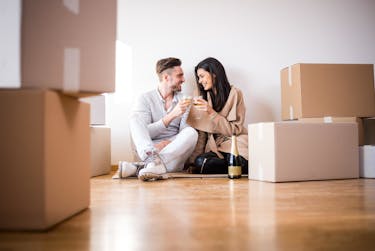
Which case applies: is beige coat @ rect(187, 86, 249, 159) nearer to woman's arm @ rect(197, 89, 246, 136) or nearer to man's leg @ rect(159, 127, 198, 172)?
woman's arm @ rect(197, 89, 246, 136)

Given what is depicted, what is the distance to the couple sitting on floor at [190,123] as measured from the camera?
2623 mm

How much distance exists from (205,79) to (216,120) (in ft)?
1.24

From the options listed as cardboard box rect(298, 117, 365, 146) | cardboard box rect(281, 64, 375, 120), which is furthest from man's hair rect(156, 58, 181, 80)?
cardboard box rect(298, 117, 365, 146)

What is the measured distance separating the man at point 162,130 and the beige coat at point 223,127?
128 millimetres

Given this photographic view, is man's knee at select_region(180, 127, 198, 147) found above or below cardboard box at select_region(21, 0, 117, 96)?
below

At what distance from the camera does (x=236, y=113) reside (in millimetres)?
2887

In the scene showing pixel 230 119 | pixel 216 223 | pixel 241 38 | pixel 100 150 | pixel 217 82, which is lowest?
pixel 216 223

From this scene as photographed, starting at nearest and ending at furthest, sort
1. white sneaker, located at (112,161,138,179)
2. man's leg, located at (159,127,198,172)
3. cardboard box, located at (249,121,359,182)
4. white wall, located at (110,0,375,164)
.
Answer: cardboard box, located at (249,121,359,182) < white sneaker, located at (112,161,138,179) < man's leg, located at (159,127,198,172) < white wall, located at (110,0,375,164)

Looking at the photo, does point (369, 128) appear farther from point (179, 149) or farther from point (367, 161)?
point (179, 149)

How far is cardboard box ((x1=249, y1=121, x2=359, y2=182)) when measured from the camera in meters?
2.27

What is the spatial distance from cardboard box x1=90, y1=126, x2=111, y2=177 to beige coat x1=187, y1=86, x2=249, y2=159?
2.21 feet

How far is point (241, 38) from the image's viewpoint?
10.7ft

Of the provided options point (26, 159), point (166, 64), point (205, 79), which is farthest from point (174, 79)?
point (26, 159)

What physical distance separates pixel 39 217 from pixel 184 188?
1.01 m
